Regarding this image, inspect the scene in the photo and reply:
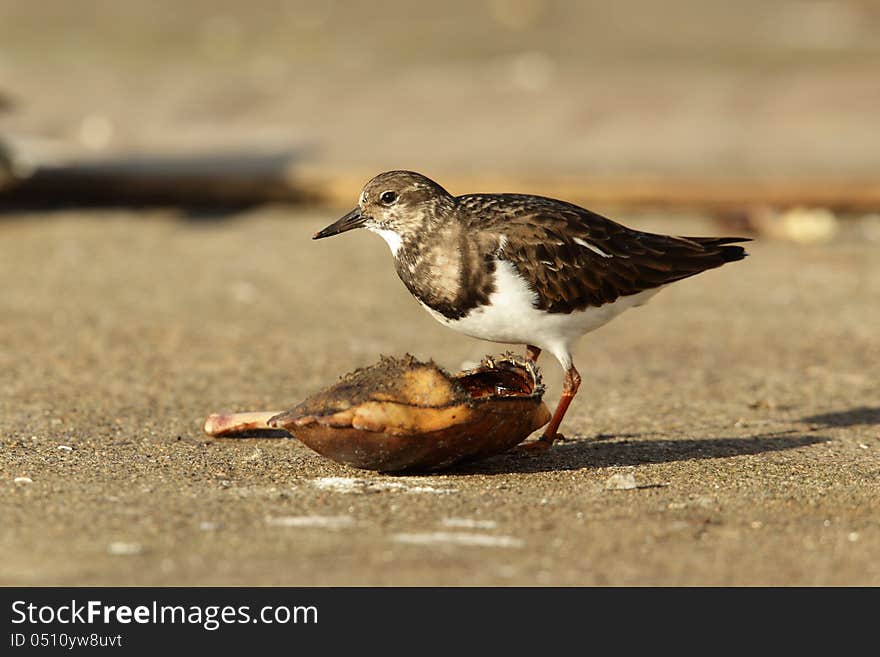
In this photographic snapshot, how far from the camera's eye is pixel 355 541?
421cm

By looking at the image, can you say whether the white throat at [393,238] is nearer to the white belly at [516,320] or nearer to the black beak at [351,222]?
the black beak at [351,222]

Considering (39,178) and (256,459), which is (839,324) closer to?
(256,459)

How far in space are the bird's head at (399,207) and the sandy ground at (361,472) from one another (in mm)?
1005

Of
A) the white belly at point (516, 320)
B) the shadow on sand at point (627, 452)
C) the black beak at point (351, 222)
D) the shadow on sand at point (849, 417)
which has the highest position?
the black beak at point (351, 222)

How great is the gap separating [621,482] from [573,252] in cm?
110

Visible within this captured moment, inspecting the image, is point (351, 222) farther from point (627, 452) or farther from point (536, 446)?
point (627, 452)

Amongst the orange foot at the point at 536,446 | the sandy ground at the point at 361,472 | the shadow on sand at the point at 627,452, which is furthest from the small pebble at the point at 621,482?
the orange foot at the point at 536,446

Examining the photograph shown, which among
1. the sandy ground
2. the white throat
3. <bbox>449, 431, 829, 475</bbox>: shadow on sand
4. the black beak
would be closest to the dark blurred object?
the sandy ground

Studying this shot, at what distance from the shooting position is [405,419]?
4.78 m

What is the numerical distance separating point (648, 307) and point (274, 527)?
4.70 metres

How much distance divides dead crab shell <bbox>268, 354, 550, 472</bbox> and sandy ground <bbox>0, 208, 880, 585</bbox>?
0.13 m

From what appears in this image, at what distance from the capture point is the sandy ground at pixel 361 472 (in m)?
4.11

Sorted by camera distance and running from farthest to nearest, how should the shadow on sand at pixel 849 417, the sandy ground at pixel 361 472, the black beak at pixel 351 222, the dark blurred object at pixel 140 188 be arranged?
the dark blurred object at pixel 140 188
the shadow on sand at pixel 849 417
the black beak at pixel 351 222
the sandy ground at pixel 361 472

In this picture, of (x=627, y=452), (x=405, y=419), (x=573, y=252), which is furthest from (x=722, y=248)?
(x=405, y=419)
